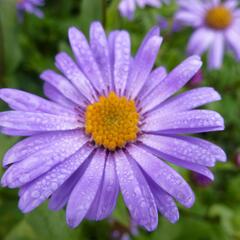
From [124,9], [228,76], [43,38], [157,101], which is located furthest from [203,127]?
[43,38]

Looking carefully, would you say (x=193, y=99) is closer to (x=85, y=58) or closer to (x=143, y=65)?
(x=143, y=65)

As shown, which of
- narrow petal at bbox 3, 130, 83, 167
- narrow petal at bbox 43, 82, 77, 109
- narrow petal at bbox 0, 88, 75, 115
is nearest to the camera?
narrow petal at bbox 3, 130, 83, 167

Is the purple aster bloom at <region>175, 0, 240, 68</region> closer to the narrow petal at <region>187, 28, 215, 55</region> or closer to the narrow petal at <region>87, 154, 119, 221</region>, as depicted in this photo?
the narrow petal at <region>187, 28, 215, 55</region>

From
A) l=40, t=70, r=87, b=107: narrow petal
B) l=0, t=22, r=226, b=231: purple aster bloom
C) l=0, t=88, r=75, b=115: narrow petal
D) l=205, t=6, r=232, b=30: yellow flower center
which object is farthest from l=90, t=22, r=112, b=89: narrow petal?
l=205, t=6, r=232, b=30: yellow flower center

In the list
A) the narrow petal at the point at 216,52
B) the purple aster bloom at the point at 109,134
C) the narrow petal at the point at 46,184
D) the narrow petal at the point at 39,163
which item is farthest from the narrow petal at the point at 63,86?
the narrow petal at the point at 216,52

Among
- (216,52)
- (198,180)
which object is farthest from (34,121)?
(216,52)

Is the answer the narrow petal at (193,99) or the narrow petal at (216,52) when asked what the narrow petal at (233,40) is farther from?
the narrow petal at (193,99)
